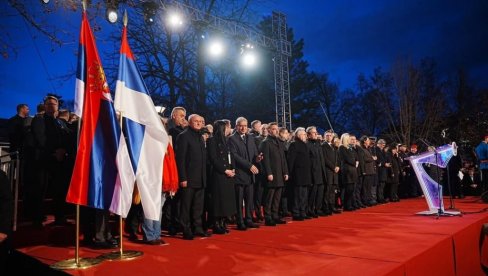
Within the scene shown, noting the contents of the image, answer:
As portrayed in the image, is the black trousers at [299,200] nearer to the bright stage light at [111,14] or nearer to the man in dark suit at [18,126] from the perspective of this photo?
the man in dark suit at [18,126]

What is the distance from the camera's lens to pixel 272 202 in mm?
7320

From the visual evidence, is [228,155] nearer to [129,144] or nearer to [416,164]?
[129,144]

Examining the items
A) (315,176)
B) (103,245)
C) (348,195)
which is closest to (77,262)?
(103,245)

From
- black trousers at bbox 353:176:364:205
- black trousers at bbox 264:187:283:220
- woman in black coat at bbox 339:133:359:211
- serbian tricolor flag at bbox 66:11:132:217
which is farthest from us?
black trousers at bbox 353:176:364:205

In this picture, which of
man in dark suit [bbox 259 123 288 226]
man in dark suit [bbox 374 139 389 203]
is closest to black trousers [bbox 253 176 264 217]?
man in dark suit [bbox 259 123 288 226]

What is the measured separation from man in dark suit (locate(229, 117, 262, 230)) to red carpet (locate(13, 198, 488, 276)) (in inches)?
15.4

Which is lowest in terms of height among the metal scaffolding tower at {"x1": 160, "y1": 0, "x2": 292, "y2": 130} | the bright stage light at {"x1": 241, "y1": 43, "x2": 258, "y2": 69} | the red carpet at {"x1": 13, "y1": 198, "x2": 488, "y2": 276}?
the red carpet at {"x1": 13, "y1": 198, "x2": 488, "y2": 276}

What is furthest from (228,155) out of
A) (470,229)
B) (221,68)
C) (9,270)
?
(221,68)

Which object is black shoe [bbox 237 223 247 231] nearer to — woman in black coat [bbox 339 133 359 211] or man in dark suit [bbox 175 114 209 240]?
man in dark suit [bbox 175 114 209 240]

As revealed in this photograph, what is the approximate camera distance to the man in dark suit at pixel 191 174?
5.66m

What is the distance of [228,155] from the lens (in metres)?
6.34

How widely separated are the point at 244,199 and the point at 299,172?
4.78 ft

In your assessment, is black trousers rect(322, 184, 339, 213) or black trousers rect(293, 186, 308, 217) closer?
black trousers rect(293, 186, 308, 217)

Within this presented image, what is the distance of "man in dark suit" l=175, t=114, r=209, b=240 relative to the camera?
5.66 m
